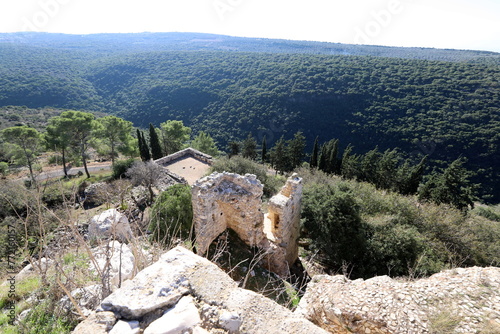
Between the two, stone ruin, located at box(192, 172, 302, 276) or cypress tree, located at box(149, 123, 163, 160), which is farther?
cypress tree, located at box(149, 123, 163, 160)

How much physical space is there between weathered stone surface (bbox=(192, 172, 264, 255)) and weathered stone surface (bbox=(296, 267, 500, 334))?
13.7ft

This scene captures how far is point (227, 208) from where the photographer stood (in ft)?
34.6

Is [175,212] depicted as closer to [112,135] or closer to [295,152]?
[112,135]

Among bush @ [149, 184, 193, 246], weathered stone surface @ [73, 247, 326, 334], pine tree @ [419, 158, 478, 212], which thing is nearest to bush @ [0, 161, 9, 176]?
bush @ [149, 184, 193, 246]

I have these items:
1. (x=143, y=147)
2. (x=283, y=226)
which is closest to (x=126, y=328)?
(x=283, y=226)

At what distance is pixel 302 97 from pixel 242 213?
231 ft

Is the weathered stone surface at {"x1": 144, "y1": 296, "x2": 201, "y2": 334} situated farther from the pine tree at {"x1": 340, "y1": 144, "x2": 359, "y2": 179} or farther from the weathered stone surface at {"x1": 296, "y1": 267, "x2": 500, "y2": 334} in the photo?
the pine tree at {"x1": 340, "y1": 144, "x2": 359, "y2": 179}

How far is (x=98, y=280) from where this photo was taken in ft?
16.3

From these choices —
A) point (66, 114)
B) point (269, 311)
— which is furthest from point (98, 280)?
point (66, 114)

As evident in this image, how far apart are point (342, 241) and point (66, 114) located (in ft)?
88.5

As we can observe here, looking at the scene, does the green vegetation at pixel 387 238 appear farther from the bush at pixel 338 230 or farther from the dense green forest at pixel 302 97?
the dense green forest at pixel 302 97

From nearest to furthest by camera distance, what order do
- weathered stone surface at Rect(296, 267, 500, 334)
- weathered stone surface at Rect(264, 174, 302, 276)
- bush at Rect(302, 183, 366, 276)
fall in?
weathered stone surface at Rect(296, 267, 500, 334) → weathered stone surface at Rect(264, 174, 302, 276) → bush at Rect(302, 183, 366, 276)

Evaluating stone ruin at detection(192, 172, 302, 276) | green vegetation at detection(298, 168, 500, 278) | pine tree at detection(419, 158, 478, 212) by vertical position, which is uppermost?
stone ruin at detection(192, 172, 302, 276)

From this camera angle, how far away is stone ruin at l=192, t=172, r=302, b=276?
926 centimetres
